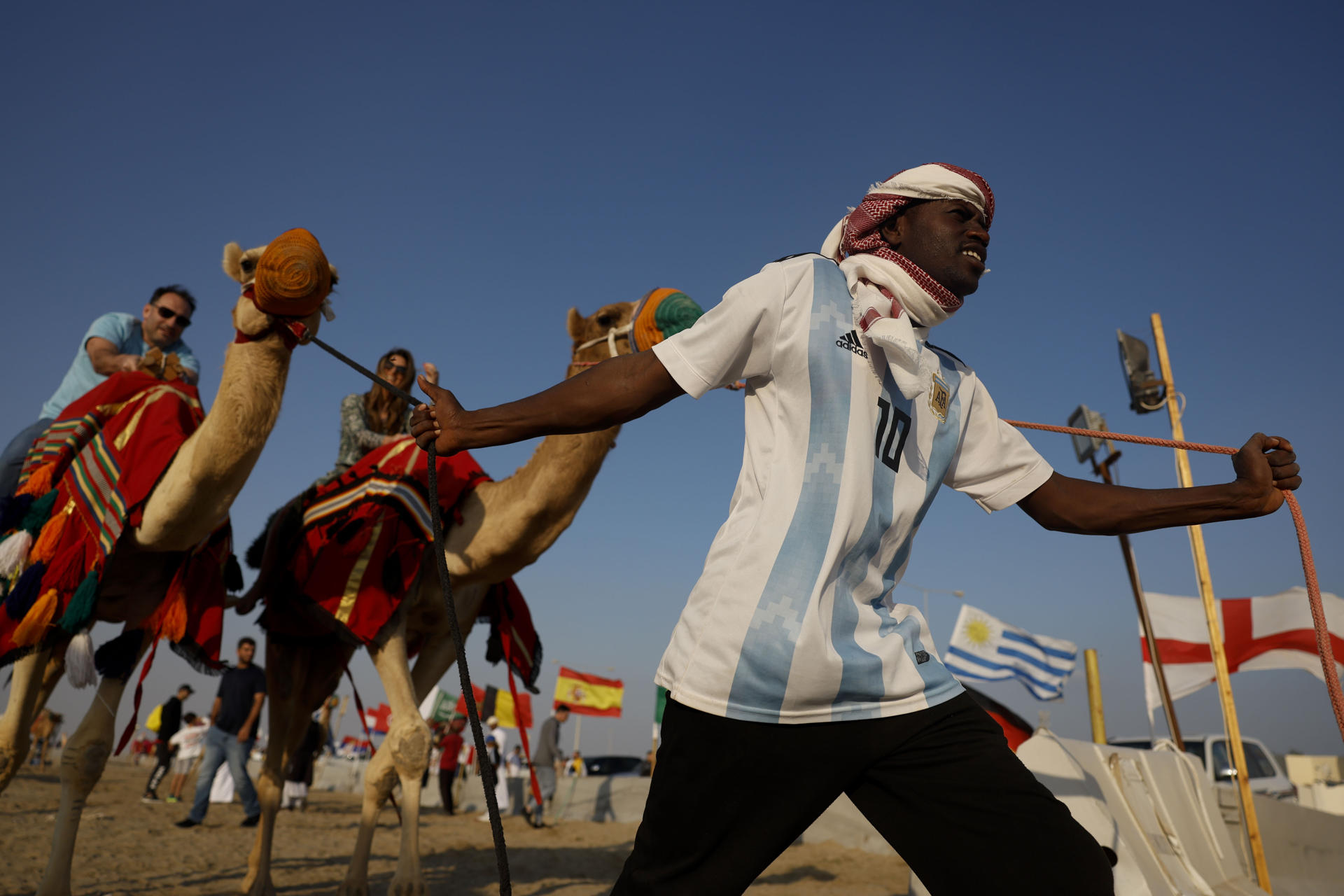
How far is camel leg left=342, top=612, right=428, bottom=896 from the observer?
4785mm

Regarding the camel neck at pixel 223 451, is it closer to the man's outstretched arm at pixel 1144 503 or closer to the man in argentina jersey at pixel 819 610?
the man in argentina jersey at pixel 819 610

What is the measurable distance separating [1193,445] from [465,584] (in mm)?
3851

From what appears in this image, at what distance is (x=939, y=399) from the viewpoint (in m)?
2.06

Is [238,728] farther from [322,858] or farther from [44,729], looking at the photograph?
[44,729]

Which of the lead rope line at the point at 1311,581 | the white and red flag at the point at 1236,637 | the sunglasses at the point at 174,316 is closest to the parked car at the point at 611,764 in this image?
the white and red flag at the point at 1236,637

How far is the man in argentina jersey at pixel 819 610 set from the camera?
5.41 ft

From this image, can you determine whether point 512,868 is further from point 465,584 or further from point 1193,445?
point 1193,445

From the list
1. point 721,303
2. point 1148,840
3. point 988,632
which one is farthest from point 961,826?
point 988,632

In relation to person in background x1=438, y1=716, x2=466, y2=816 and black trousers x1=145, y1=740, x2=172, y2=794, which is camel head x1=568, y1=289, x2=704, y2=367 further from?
person in background x1=438, y1=716, x2=466, y2=816

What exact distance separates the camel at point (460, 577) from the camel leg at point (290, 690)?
0.78ft

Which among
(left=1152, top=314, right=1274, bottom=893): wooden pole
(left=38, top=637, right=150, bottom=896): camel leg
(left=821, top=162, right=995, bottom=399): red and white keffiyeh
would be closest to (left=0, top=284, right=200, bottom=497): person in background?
(left=38, top=637, right=150, bottom=896): camel leg

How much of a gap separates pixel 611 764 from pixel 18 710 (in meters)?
34.5

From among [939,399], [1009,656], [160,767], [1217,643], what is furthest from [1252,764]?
[160,767]

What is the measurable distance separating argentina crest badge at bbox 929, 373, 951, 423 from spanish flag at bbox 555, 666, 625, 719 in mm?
19841
